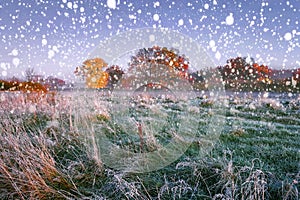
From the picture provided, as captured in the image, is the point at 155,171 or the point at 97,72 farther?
the point at 97,72

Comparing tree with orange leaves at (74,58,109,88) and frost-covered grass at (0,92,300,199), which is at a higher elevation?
tree with orange leaves at (74,58,109,88)

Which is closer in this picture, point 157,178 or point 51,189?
point 51,189

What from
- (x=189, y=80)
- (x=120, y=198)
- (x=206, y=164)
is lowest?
(x=120, y=198)

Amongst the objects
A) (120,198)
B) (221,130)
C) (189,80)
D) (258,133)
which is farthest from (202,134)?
(189,80)

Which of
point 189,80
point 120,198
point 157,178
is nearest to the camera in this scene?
point 120,198

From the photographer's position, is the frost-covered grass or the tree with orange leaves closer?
the frost-covered grass

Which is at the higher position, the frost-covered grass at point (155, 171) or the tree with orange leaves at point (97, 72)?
the tree with orange leaves at point (97, 72)

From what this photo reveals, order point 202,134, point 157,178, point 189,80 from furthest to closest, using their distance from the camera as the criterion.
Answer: point 189,80, point 202,134, point 157,178

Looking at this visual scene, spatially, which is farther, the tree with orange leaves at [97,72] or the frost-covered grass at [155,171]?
the tree with orange leaves at [97,72]

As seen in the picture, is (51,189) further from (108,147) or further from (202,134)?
(202,134)

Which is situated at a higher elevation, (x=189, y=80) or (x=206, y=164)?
(x=189, y=80)

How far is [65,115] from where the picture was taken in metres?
6.71

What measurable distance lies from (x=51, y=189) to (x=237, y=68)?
35.2m

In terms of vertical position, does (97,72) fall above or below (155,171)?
above
